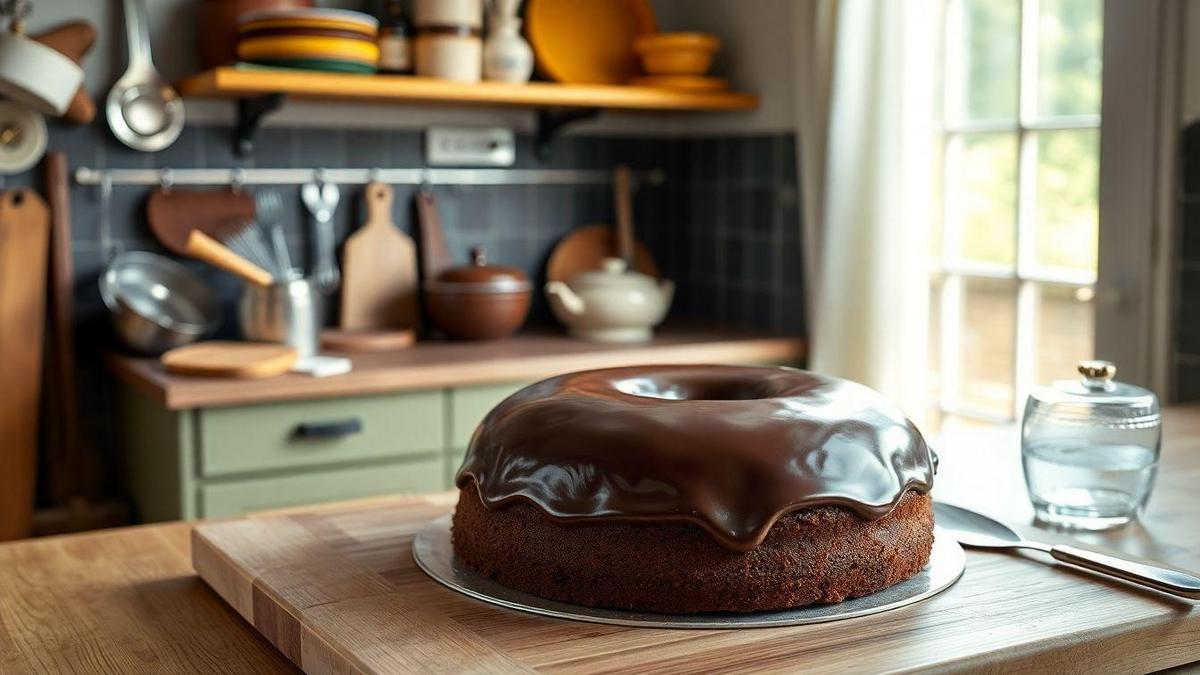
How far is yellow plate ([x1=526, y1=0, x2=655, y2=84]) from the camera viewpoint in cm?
296

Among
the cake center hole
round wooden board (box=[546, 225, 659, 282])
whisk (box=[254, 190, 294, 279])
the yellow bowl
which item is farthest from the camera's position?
round wooden board (box=[546, 225, 659, 282])

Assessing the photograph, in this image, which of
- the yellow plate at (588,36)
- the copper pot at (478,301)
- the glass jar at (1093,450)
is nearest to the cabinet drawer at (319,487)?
the copper pot at (478,301)

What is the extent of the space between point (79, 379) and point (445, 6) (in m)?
1.07

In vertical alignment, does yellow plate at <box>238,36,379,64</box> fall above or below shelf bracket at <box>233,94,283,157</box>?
above

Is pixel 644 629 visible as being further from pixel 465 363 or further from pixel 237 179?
pixel 237 179

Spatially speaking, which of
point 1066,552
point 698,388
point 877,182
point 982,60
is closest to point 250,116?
point 877,182

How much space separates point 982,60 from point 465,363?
3.86 feet

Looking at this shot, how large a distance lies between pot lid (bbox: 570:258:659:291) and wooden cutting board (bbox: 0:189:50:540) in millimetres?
1095

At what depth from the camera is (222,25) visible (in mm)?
2635

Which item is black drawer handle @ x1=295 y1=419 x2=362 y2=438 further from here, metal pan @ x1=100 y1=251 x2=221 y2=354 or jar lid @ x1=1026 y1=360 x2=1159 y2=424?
jar lid @ x1=1026 y1=360 x2=1159 y2=424

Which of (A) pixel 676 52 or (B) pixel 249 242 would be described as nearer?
(B) pixel 249 242

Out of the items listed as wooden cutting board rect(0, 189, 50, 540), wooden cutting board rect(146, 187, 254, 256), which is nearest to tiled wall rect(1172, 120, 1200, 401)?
wooden cutting board rect(146, 187, 254, 256)

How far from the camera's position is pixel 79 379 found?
8.80 feet

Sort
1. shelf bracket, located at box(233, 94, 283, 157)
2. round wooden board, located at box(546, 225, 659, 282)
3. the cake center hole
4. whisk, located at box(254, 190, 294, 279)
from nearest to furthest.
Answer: the cake center hole, shelf bracket, located at box(233, 94, 283, 157), whisk, located at box(254, 190, 294, 279), round wooden board, located at box(546, 225, 659, 282)
